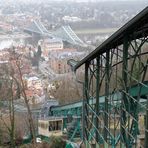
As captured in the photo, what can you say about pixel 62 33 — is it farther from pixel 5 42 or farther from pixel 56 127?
pixel 56 127

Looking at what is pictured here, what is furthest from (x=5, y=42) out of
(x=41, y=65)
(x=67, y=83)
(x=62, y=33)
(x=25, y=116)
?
(x=25, y=116)

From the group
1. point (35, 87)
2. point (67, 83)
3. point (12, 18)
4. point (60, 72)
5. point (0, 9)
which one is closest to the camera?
point (67, 83)

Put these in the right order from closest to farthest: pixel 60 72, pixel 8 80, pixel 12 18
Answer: pixel 8 80 < pixel 60 72 < pixel 12 18

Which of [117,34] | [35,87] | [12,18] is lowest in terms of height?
[35,87]

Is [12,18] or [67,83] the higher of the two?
[12,18]

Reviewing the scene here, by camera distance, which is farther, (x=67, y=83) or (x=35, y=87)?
(x=35, y=87)

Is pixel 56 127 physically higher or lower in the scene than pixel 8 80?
lower

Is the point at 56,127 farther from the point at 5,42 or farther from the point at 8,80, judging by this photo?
the point at 5,42

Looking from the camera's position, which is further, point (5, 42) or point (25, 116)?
point (5, 42)

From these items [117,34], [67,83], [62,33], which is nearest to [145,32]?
[117,34]
